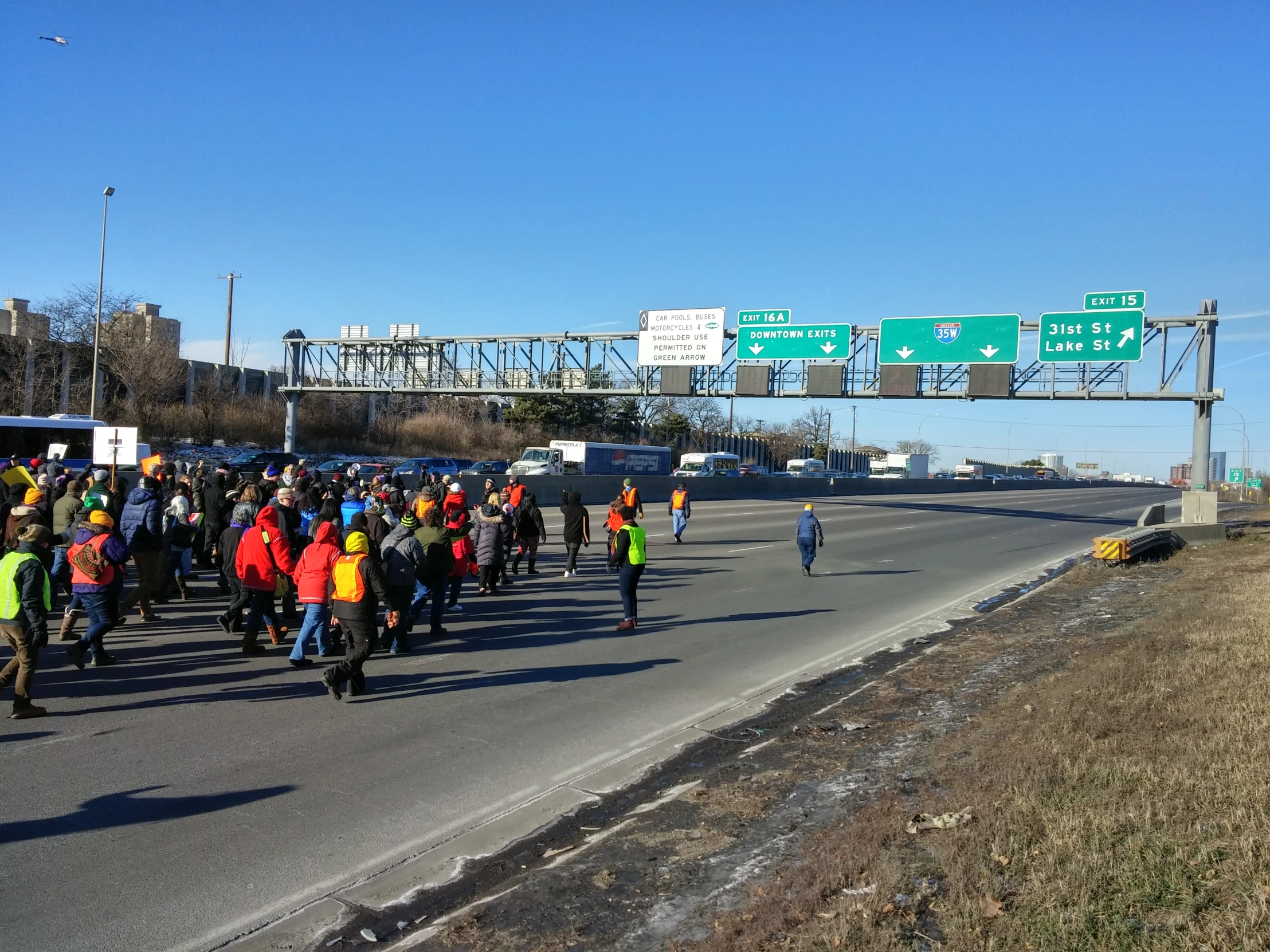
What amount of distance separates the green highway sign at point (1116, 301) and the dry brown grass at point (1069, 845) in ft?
93.6

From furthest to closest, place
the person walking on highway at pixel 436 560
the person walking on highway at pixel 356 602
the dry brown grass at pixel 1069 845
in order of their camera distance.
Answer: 1. the person walking on highway at pixel 436 560
2. the person walking on highway at pixel 356 602
3. the dry brown grass at pixel 1069 845

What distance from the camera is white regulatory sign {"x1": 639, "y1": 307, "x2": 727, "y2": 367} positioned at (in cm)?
3869

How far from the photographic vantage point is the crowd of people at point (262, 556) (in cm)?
806

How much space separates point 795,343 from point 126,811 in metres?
34.8

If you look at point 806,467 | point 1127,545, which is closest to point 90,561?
point 1127,545

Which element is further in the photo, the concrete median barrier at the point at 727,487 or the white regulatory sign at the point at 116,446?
the concrete median barrier at the point at 727,487

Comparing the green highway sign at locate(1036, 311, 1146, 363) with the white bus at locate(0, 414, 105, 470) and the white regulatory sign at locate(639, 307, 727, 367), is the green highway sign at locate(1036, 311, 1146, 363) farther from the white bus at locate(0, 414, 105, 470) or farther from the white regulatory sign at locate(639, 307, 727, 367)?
the white bus at locate(0, 414, 105, 470)

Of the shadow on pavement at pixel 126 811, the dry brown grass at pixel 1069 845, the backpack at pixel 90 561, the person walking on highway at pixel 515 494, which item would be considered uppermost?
the person walking on highway at pixel 515 494

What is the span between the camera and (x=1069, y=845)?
4629 millimetres

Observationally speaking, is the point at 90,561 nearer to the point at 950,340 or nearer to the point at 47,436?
the point at 47,436

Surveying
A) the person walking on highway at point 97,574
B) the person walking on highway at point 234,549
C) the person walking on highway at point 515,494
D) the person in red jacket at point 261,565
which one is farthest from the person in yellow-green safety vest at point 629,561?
the person walking on highway at point 97,574

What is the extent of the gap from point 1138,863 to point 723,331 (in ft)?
115

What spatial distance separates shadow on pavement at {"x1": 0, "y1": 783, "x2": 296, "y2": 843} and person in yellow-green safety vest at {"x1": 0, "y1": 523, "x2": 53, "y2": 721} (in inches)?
78.9

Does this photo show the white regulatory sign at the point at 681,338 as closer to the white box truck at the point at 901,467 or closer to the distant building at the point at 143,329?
the distant building at the point at 143,329
